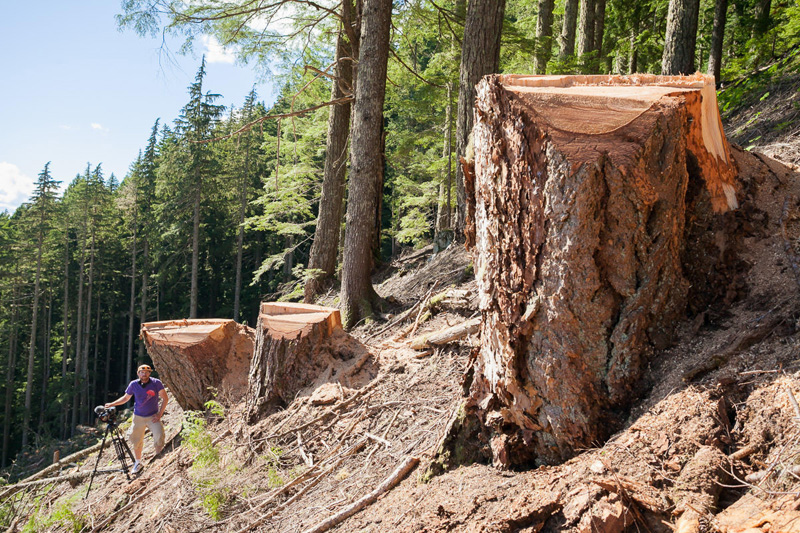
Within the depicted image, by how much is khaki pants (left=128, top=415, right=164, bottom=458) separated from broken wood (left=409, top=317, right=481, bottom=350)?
3.58 metres

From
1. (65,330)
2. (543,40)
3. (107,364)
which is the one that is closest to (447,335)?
(543,40)

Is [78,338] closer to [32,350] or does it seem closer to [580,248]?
[32,350]

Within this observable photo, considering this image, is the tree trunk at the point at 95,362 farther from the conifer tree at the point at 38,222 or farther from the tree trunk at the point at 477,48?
the tree trunk at the point at 477,48

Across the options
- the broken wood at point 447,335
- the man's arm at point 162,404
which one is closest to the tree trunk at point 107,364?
the man's arm at point 162,404

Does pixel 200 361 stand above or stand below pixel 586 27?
below

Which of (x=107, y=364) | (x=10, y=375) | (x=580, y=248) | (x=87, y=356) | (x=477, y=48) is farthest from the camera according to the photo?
(x=107, y=364)

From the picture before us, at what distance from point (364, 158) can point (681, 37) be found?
4.64 m

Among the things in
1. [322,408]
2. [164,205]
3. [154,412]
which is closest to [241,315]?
[164,205]

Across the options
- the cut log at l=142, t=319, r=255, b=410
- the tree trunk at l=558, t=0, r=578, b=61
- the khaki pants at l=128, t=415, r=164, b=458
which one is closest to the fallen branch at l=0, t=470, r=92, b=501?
the khaki pants at l=128, t=415, r=164, b=458

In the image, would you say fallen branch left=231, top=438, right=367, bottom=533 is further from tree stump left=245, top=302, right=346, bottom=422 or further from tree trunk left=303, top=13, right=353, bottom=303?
tree trunk left=303, top=13, right=353, bottom=303

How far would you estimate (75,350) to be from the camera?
35.6 metres

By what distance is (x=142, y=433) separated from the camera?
653 cm

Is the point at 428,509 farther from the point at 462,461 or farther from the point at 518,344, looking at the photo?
the point at 518,344

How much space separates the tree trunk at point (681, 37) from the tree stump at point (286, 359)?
5.89 meters
